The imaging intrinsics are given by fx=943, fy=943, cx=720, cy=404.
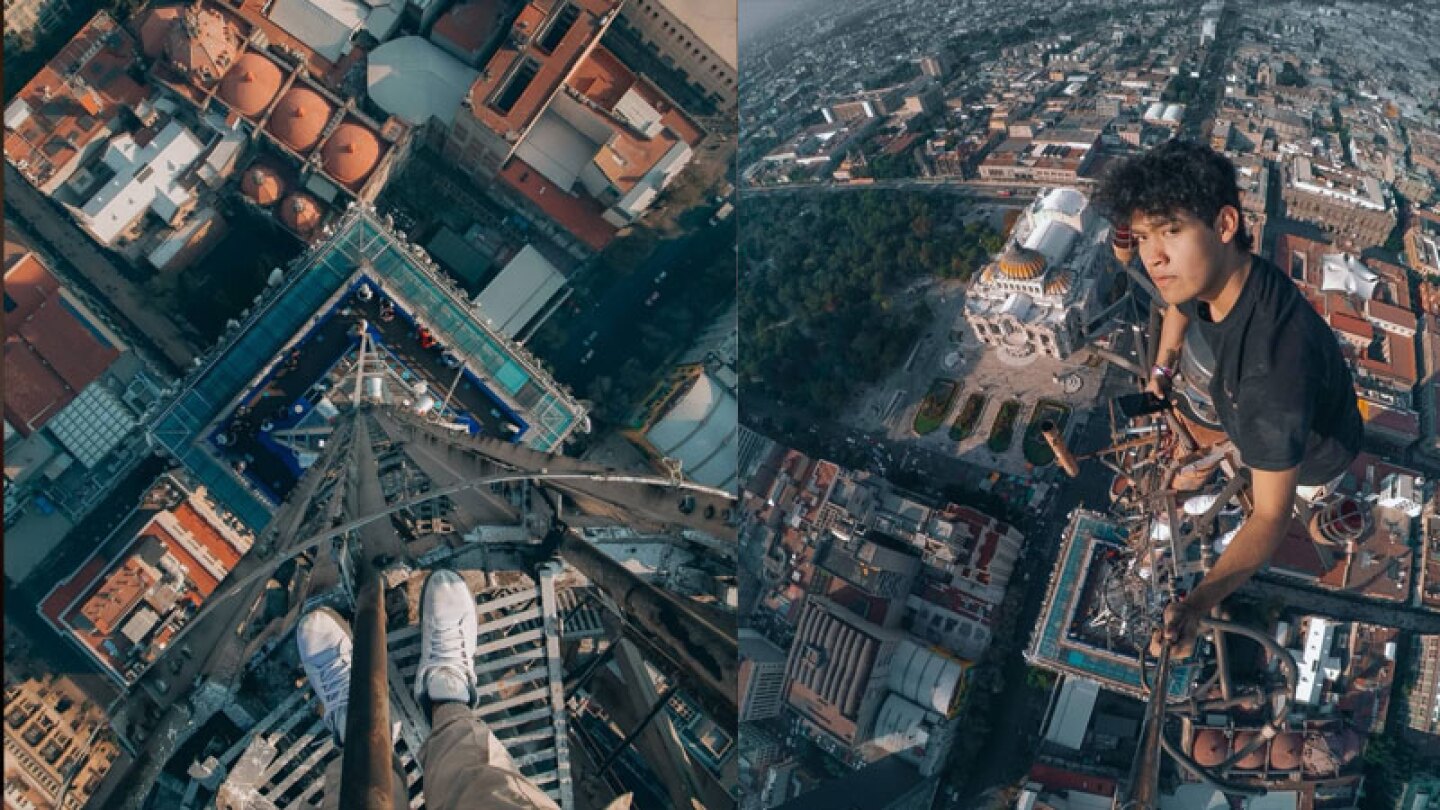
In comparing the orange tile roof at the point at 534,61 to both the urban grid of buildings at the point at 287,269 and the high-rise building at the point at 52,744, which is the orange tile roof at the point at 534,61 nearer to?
the urban grid of buildings at the point at 287,269

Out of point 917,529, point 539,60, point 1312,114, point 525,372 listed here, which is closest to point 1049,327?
point 917,529

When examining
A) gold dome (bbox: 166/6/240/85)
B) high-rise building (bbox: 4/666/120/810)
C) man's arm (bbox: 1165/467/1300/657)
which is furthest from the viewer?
gold dome (bbox: 166/6/240/85)

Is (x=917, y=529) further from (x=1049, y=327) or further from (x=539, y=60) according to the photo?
(x=539, y=60)

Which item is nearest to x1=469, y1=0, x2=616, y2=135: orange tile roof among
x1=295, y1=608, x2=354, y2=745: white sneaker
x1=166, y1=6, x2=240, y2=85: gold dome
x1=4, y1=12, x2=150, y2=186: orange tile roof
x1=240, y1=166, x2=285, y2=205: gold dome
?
x1=240, y1=166, x2=285, y2=205: gold dome

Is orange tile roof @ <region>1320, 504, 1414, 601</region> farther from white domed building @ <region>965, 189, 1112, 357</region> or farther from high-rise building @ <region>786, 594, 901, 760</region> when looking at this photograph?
high-rise building @ <region>786, 594, 901, 760</region>

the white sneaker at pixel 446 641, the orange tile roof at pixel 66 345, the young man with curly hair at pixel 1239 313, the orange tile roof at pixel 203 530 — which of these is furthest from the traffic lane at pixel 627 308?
the young man with curly hair at pixel 1239 313

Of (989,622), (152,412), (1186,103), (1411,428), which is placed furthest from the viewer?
(1186,103)
